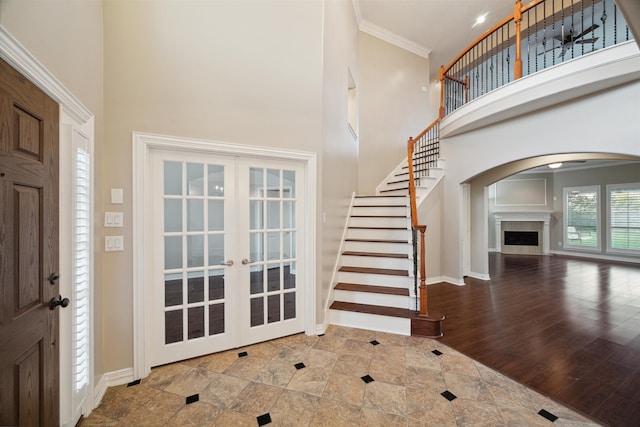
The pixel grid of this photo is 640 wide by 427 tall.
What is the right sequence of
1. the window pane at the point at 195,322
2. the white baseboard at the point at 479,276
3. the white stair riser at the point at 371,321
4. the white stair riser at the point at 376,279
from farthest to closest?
the white baseboard at the point at 479,276 < the white stair riser at the point at 376,279 < the white stair riser at the point at 371,321 < the window pane at the point at 195,322

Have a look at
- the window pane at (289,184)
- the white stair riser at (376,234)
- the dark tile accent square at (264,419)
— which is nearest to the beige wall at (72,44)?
the dark tile accent square at (264,419)

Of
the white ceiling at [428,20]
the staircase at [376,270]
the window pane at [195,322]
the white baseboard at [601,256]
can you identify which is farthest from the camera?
the white baseboard at [601,256]

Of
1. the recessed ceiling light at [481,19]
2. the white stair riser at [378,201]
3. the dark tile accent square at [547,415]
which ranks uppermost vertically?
the recessed ceiling light at [481,19]

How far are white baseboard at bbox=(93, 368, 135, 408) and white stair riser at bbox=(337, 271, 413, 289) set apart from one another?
238 centimetres

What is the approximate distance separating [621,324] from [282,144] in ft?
15.7

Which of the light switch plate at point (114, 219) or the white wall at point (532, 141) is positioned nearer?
the light switch plate at point (114, 219)

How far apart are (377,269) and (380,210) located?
119cm

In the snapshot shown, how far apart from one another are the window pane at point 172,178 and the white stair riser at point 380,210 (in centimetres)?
285

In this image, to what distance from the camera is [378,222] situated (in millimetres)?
4164

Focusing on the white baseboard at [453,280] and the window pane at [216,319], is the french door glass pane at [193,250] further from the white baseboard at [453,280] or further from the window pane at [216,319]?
the white baseboard at [453,280]

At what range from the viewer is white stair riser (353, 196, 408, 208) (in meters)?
4.34

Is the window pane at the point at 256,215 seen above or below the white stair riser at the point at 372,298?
above

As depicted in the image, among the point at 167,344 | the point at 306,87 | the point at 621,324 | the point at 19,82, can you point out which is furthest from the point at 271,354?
the point at 621,324

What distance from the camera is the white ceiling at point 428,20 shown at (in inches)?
194
